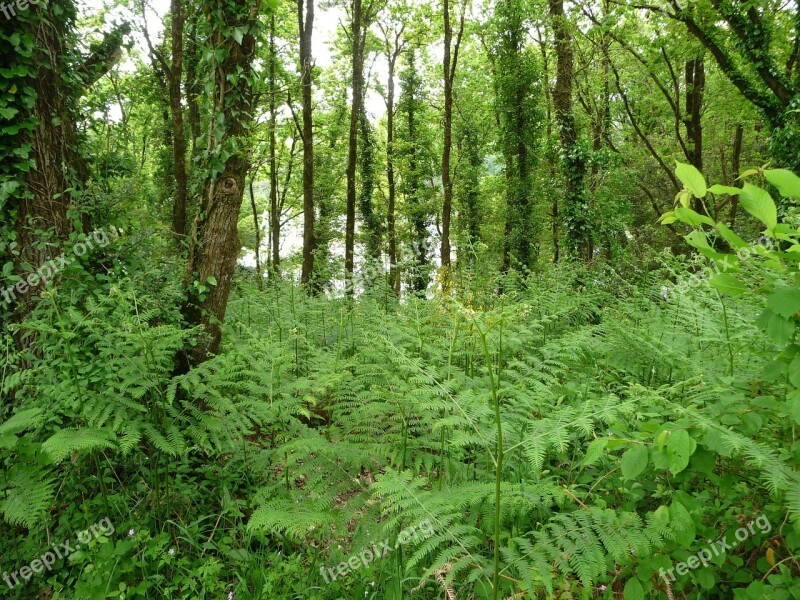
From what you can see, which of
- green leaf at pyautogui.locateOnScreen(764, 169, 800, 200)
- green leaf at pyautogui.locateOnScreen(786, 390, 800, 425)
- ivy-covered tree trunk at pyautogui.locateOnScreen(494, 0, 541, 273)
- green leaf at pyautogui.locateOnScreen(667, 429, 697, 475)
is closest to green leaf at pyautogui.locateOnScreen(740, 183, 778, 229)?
green leaf at pyautogui.locateOnScreen(764, 169, 800, 200)

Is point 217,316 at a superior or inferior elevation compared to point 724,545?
superior

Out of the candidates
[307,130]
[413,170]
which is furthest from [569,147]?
[413,170]

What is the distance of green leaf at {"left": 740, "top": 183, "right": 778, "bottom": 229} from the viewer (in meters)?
1.28

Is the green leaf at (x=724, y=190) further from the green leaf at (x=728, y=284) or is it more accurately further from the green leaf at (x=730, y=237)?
the green leaf at (x=728, y=284)

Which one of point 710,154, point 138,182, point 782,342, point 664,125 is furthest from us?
point 710,154

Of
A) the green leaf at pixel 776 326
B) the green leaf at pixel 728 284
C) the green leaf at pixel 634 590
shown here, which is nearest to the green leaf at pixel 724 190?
the green leaf at pixel 728 284

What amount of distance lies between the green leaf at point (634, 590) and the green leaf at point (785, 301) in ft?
4.54

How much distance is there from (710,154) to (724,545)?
1084 inches

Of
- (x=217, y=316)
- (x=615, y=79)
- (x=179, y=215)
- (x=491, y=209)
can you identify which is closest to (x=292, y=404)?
(x=217, y=316)

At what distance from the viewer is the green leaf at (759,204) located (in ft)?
4.21

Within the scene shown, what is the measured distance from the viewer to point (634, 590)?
1.97 meters

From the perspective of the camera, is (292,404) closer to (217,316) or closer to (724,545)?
(217,316)

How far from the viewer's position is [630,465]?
1670mm

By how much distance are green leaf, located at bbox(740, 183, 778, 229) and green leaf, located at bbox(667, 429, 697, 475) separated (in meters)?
0.78
